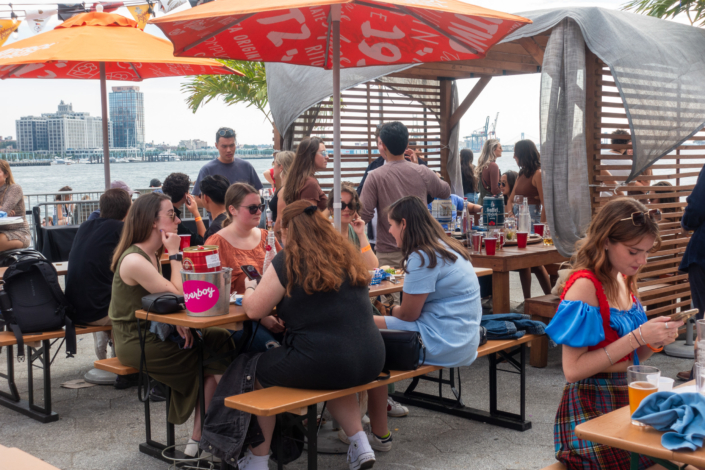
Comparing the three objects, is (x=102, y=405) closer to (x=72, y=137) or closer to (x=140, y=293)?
(x=140, y=293)

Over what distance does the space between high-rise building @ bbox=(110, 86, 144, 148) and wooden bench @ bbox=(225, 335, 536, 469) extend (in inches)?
2513

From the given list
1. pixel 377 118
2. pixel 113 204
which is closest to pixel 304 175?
pixel 113 204

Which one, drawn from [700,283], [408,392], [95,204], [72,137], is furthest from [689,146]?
[72,137]

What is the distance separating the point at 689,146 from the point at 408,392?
12.4ft

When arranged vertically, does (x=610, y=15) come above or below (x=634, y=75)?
above

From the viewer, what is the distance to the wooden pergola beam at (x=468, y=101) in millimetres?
9812

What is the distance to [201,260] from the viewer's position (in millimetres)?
3191

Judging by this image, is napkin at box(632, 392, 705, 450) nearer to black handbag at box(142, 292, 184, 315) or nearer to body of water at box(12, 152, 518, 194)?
black handbag at box(142, 292, 184, 315)

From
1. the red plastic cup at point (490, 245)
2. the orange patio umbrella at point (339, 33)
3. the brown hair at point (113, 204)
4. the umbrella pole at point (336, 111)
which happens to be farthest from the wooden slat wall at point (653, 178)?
the brown hair at point (113, 204)

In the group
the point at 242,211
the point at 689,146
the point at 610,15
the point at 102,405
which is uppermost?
the point at 610,15

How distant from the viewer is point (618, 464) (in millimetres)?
2354

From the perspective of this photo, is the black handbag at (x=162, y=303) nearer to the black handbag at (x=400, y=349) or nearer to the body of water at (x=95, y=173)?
the black handbag at (x=400, y=349)

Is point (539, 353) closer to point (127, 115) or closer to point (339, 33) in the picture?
point (339, 33)

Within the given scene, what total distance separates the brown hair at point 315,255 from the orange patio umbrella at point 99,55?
247cm
